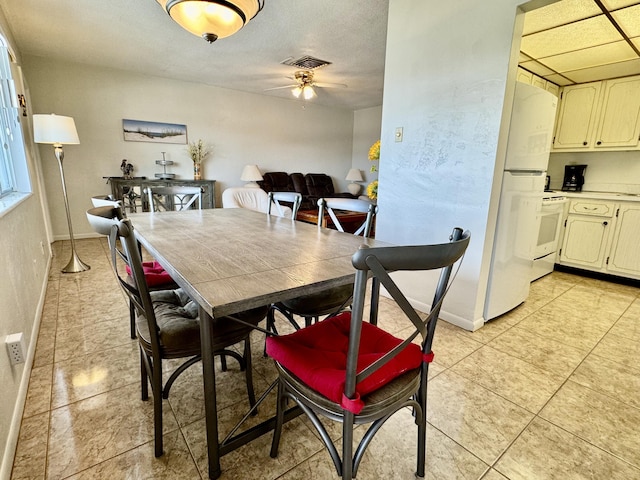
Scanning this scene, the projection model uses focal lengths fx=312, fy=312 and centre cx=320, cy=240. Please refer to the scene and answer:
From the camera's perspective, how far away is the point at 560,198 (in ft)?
10.5

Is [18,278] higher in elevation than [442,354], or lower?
higher

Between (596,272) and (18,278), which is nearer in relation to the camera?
(18,278)

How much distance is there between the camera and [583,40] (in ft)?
8.25

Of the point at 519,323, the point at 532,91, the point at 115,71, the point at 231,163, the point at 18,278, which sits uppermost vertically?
the point at 115,71

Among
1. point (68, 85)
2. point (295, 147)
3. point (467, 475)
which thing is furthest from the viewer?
point (295, 147)

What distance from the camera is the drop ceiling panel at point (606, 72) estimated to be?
296 centimetres

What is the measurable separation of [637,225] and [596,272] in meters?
0.62

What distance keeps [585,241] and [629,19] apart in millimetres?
2091

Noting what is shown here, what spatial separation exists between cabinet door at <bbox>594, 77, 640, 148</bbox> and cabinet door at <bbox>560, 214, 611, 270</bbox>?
85 centimetres

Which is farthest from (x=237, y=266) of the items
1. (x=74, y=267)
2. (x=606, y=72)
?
(x=606, y=72)

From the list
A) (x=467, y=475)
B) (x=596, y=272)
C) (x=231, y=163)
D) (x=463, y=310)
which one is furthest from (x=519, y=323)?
(x=231, y=163)

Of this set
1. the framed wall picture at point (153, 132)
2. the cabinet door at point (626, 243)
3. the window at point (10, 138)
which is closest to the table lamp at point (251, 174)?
the framed wall picture at point (153, 132)

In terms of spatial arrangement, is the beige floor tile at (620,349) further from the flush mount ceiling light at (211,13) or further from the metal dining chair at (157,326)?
the flush mount ceiling light at (211,13)

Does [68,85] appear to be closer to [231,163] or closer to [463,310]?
[231,163]
